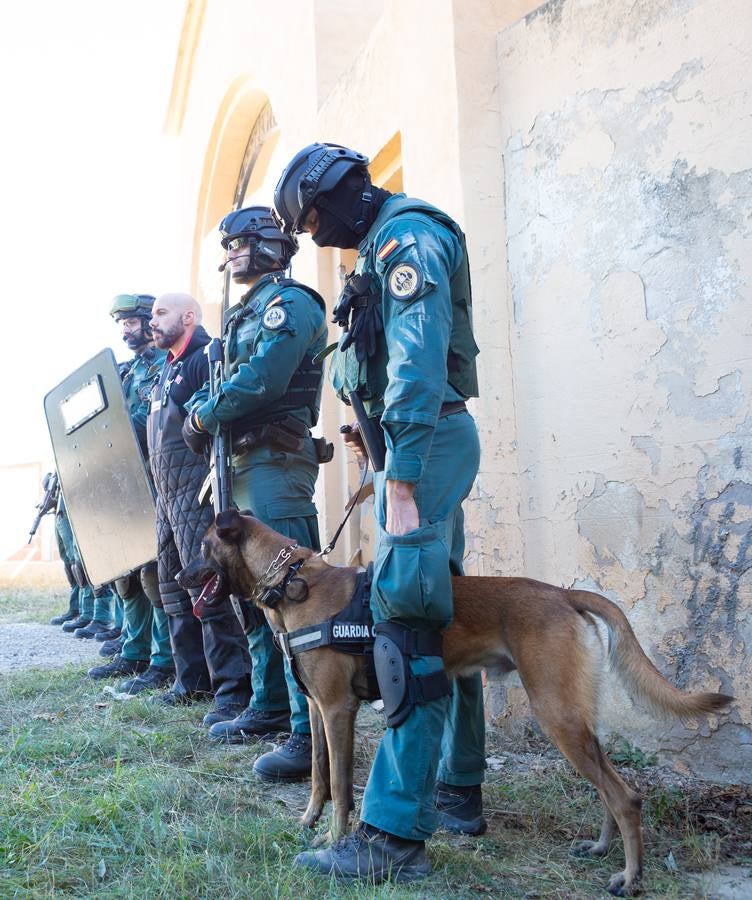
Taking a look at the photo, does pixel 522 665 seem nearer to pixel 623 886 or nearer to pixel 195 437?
pixel 623 886

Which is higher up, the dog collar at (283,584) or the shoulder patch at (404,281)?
the shoulder patch at (404,281)

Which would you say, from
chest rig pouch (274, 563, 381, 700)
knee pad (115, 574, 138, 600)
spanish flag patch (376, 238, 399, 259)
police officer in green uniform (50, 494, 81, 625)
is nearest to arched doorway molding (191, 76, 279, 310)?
police officer in green uniform (50, 494, 81, 625)

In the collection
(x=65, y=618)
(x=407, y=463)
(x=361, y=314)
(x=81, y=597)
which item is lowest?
(x=65, y=618)

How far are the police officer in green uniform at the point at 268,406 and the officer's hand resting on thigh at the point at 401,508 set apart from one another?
49.2 inches

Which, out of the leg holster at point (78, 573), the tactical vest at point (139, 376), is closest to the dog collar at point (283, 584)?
the tactical vest at point (139, 376)

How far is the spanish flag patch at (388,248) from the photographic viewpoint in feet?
7.73

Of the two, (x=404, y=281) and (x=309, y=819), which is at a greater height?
(x=404, y=281)

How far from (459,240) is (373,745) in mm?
2150

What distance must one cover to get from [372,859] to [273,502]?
1.63 metres

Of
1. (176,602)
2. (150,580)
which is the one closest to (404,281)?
(176,602)

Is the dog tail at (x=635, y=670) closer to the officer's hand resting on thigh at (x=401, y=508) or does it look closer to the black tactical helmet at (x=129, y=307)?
the officer's hand resting on thigh at (x=401, y=508)

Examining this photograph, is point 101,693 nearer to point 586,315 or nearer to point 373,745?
point 373,745

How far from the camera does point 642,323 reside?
11.1ft

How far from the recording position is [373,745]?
362cm
